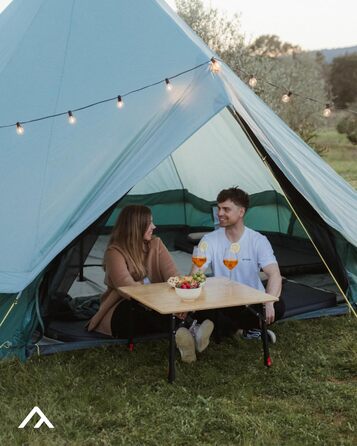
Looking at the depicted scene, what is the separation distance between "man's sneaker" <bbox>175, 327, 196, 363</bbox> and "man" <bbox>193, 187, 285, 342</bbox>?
1.39 feet

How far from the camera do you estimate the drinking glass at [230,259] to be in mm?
4344

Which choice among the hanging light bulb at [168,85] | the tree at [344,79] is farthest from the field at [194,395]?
the tree at [344,79]

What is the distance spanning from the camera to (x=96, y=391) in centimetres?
374

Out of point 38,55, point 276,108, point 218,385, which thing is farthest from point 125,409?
point 276,108

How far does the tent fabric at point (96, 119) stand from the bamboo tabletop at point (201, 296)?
1.84 ft

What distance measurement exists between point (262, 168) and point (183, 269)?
1.51 metres

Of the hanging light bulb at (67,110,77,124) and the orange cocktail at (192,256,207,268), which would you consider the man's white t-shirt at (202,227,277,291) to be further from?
the hanging light bulb at (67,110,77,124)

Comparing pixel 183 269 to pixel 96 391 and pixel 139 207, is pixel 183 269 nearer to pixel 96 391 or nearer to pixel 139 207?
pixel 139 207

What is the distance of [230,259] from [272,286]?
0.31 metres

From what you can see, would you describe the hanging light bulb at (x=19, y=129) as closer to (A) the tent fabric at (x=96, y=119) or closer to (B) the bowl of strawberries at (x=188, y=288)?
(A) the tent fabric at (x=96, y=119)

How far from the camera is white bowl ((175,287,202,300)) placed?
382 centimetres

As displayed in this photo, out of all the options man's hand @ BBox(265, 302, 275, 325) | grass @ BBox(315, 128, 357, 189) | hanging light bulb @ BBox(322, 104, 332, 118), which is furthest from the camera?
grass @ BBox(315, 128, 357, 189)

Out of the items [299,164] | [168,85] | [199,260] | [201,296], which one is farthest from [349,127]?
[201,296]

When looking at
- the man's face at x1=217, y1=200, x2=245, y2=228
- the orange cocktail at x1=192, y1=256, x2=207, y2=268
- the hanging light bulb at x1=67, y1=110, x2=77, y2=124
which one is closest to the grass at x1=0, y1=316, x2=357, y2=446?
the orange cocktail at x1=192, y1=256, x2=207, y2=268
